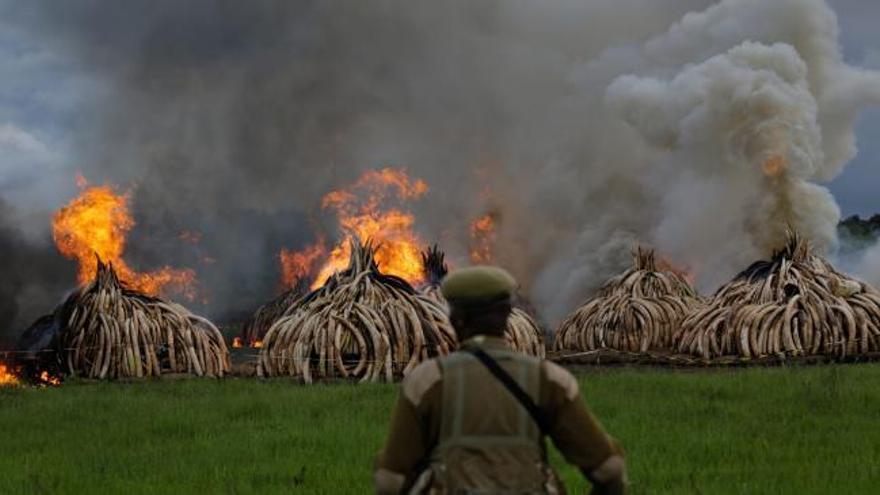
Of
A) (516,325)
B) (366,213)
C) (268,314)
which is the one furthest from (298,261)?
(516,325)

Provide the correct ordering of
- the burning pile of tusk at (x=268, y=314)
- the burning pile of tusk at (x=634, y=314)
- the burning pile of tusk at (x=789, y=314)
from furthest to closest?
the burning pile of tusk at (x=268, y=314)
the burning pile of tusk at (x=634, y=314)
the burning pile of tusk at (x=789, y=314)

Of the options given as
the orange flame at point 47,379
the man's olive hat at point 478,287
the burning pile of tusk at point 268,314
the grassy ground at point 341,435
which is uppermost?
the burning pile of tusk at point 268,314

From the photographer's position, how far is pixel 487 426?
13.2ft

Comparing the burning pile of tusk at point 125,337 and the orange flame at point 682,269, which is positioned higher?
the orange flame at point 682,269

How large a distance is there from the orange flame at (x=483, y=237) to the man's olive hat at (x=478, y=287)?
3626 cm

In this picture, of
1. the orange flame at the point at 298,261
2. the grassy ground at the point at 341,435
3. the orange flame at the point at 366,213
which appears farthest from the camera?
the orange flame at the point at 298,261

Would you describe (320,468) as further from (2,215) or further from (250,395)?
(2,215)

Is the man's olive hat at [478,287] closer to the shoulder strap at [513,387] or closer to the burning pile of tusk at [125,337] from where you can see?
the shoulder strap at [513,387]

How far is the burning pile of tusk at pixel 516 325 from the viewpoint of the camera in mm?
17347

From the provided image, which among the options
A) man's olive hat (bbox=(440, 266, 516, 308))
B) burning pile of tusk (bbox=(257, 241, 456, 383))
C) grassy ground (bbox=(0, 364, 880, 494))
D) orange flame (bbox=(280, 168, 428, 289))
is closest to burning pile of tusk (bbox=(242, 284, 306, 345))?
orange flame (bbox=(280, 168, 428, 289))

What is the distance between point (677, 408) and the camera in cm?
1141

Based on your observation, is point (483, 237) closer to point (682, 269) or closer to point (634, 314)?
point (682, 269)

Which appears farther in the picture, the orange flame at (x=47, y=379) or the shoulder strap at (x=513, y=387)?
the orange flame at (x=47, y=379)

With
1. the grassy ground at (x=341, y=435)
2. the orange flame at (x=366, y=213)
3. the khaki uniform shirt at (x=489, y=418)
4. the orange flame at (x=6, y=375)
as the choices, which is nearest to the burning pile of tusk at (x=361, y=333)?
the grassy ground at (x=341, y=435)
